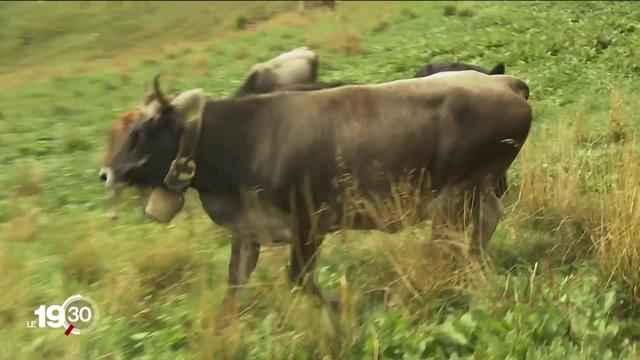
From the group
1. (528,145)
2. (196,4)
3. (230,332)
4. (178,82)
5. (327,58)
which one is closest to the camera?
(230,332)

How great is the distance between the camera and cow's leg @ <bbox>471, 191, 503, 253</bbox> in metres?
4.79

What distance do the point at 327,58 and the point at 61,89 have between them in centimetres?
451

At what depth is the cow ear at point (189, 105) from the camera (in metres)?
4.31

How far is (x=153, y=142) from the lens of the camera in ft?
14.2

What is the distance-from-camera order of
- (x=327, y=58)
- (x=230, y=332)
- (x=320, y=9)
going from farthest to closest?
1. (x=320, y=9)
2. (x=327, y=58)
3. (x=230, y=332)

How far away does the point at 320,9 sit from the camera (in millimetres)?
23078

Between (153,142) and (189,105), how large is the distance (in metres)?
0.28

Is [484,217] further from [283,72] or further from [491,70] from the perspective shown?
[283,72]

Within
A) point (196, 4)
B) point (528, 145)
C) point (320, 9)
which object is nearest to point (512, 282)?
point (528, 145)

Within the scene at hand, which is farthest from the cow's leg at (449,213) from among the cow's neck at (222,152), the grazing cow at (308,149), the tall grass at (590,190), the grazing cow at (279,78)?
the cow's neck at (222,152)

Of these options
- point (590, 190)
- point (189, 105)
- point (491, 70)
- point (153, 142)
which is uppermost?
point (189, 105)

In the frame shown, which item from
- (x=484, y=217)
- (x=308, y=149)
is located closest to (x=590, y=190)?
(x=484, y=217)

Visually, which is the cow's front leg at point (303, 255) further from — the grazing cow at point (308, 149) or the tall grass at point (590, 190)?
the tall grass at point (590, 190)

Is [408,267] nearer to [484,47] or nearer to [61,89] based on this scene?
[484,47]
